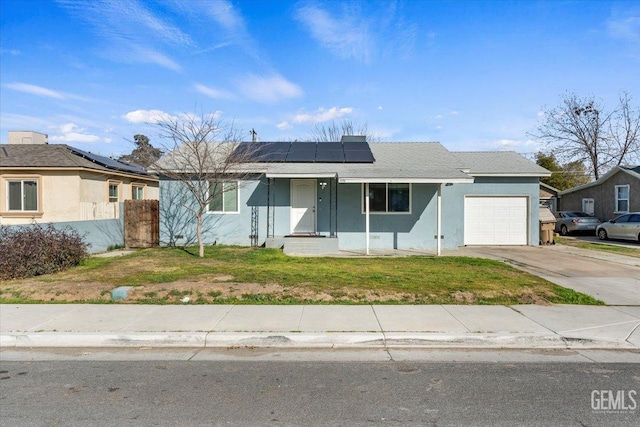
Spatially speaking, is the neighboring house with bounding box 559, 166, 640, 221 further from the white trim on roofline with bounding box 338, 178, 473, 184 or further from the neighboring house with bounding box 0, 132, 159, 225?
the neighboring house with bounding box 0, 132, 159, 225

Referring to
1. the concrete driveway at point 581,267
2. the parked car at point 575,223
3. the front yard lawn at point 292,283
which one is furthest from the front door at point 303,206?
the parked car at point 575,223

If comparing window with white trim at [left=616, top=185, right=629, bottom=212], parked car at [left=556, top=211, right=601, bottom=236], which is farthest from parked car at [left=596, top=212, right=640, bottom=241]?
window with white trim at [left=616, top=185, right=629, bottom=212]

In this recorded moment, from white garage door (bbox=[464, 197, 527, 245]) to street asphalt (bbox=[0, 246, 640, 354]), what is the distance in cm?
926

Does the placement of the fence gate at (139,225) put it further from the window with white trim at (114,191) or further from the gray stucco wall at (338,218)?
the window with white trim at (114,191)

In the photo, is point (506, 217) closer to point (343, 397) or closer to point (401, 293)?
point (401, 293)

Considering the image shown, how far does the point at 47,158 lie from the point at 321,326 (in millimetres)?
16193

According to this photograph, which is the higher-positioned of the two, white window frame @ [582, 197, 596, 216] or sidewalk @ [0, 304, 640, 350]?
→ white window frame @ [582, 197, 596, 216]

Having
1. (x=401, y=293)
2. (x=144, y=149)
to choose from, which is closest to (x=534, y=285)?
(x=401, y=293)

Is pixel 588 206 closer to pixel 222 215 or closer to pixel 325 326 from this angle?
pixel 222 215

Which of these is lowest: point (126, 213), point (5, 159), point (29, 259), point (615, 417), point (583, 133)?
point (615, 417)

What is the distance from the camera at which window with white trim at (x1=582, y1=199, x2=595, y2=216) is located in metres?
27.9

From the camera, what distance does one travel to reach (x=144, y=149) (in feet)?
51.2

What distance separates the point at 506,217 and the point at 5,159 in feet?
70.0

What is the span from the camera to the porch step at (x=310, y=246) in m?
14.6
